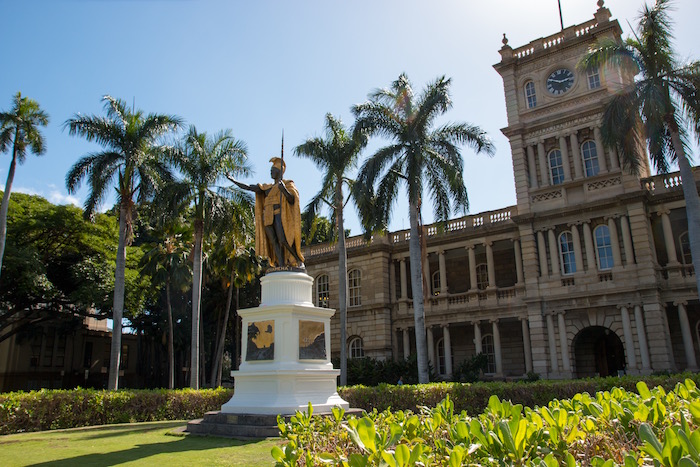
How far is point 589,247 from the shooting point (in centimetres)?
2555

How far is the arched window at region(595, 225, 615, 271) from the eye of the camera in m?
25.4

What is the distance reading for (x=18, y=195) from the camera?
30.7m

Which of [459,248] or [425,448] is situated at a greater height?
[459,248]

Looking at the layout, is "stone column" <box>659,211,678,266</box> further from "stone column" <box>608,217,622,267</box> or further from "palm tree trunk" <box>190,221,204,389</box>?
"palm tree trunk" <box>190,221,204,389</box>

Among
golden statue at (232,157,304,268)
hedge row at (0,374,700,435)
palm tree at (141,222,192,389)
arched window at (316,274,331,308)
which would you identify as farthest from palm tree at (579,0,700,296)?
palm tree at (141,222,192,389)

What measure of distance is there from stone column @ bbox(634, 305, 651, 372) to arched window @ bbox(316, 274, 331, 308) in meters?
18.0

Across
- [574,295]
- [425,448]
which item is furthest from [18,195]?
[425,448]

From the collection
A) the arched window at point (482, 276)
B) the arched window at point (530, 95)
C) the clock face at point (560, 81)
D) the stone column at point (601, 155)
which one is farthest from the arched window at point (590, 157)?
the arched window at point (482, 276)

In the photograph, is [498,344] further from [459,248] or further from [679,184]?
[679,184]

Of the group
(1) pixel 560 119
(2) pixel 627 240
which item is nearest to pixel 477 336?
(2) pixel 627 240

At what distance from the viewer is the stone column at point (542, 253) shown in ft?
87.6

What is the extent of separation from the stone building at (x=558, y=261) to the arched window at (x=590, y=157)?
2.7 inches

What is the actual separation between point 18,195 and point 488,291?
2736cm

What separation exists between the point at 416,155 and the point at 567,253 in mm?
11056
